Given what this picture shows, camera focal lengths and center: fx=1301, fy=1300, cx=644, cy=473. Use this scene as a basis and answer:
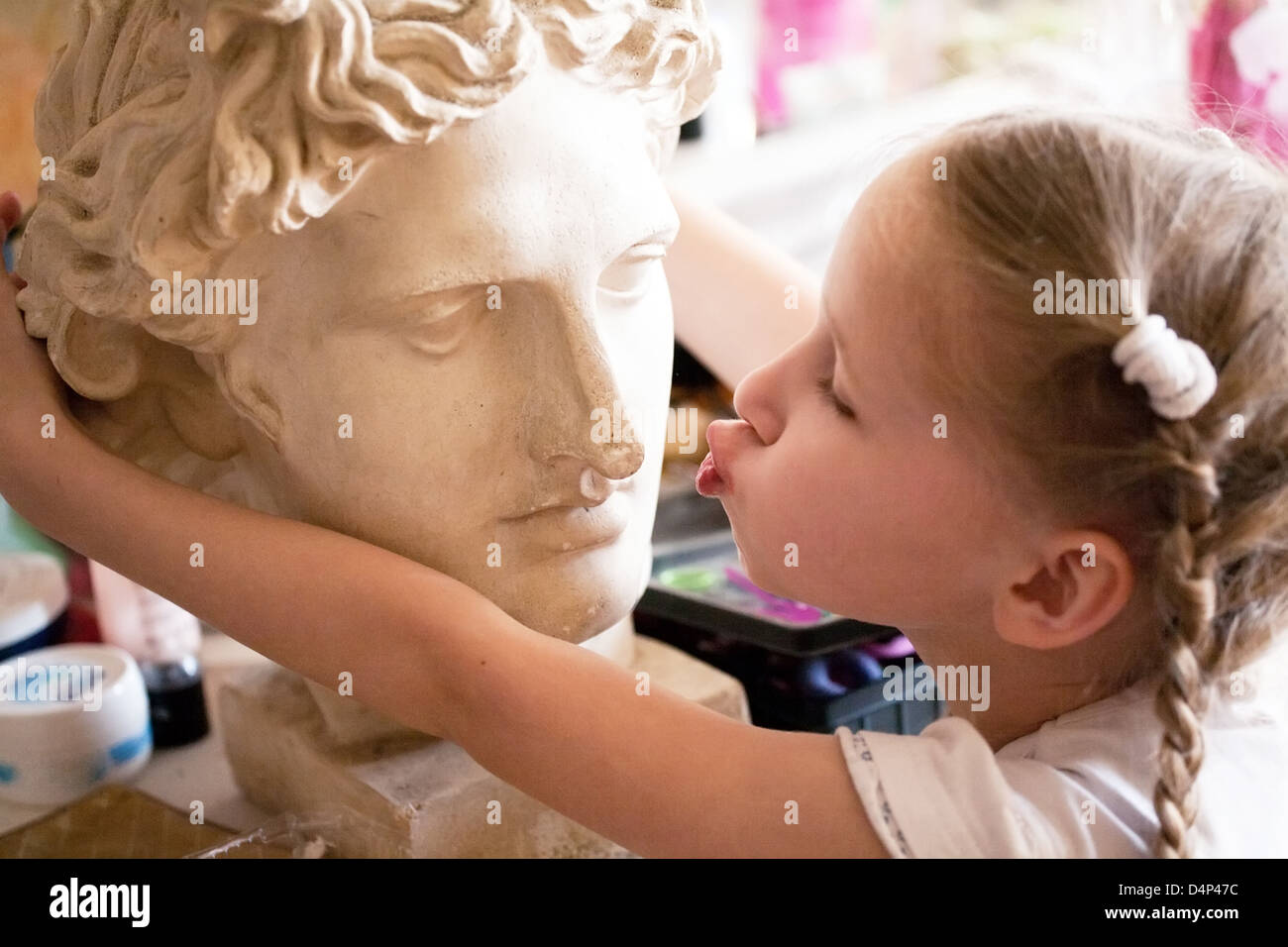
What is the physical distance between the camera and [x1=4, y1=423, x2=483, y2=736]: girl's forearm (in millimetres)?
790

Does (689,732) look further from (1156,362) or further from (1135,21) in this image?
(1135,21)

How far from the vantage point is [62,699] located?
1.11 meters

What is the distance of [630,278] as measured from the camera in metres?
0.86

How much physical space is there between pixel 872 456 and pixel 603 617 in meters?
0.22

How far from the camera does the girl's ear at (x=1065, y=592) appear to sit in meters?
0.71

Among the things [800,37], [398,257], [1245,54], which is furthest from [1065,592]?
[800,37]

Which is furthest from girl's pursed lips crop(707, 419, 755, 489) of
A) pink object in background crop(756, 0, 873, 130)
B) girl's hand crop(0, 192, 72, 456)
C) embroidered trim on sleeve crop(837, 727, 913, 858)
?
pink object in background crop(756, 0, 873, 130)

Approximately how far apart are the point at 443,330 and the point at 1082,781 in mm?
458

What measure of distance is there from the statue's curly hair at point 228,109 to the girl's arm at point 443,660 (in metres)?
0.07

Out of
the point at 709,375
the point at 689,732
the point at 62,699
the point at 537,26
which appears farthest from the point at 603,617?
the point at 709,375

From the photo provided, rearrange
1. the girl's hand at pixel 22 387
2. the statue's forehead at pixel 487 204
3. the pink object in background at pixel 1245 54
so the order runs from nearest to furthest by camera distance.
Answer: the statue's forehead at pixel 487 204 → the girl's hand at pixel 22 387 → the pink object in background at pixel 1245 54

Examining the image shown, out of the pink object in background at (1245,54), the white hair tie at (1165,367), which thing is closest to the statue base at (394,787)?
the white hair tie at (1165,367)

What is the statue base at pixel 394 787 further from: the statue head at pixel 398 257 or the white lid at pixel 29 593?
the white lid at pixel 29 593

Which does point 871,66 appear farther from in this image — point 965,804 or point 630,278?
point 965,804
